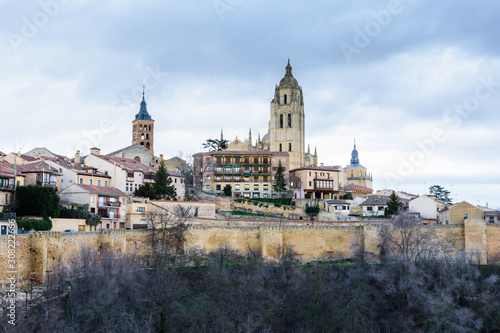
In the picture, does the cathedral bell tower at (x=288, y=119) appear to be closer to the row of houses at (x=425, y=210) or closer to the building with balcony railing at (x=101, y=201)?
the row of houses at (x=425, y=210)

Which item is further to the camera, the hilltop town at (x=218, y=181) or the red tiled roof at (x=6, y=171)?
the hilltop town at (x=218, y=181)

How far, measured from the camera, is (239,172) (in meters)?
65.7

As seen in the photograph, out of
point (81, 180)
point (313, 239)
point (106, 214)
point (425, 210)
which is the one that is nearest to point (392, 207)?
point (425, 210)

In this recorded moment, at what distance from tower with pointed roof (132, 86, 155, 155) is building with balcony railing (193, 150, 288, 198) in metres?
16.8

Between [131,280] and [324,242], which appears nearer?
[131,280]

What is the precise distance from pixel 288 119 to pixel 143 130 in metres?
19.9

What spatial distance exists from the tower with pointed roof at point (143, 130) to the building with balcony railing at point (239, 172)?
55.1 feet

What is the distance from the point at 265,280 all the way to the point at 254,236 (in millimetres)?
5413

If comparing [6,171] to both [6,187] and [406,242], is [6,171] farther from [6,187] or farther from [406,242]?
[406,242]

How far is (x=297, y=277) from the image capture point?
37.7 metres

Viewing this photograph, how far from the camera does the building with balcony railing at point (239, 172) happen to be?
6475 centimetres

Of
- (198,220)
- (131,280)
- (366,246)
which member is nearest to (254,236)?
(198,220)

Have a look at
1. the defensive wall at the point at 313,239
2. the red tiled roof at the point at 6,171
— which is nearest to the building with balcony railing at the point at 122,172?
the red tiled roof at the point at 6,171

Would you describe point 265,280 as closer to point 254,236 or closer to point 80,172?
point 254,236
